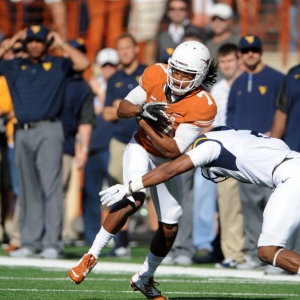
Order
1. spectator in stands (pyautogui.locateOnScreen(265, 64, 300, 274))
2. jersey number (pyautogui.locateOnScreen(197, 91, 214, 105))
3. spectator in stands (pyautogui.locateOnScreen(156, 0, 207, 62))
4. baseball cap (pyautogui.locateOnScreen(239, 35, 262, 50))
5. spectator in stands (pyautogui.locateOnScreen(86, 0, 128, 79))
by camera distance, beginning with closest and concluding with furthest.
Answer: jersey number (pyautogui.locateOnScreen(197, 91, 214, 105)) → spectator in stands (pyautogui.locateOnScreen(265, 64, 300, 274)) → baseball cap (pyautogui.locateOnScreen(239, 35, 262, 50)) → spectator in stands (pyautogui.locateOnScreen(156, 0, 207, 62)) → spectator in stands (pyautogui.locateOnScreen(86, 0, 128, 79))

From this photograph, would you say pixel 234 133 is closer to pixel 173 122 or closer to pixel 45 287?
pixel 173 122

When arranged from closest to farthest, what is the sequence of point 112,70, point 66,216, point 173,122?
point 173,122, point 112,70, point 66,216

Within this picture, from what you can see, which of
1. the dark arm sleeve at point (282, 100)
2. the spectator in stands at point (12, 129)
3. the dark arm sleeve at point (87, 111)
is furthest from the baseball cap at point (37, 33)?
the dark arm sleeve at point (282, 100)

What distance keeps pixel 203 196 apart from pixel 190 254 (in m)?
1.48

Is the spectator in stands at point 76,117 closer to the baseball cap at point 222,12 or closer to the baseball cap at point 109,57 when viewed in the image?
the baseball cap at point 109,57

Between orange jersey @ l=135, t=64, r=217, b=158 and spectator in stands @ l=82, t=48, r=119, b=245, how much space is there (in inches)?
175

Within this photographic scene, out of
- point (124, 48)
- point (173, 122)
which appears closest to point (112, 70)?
point (124, 48)

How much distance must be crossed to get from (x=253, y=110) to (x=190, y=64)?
8.69 feet

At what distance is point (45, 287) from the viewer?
7.00 metres

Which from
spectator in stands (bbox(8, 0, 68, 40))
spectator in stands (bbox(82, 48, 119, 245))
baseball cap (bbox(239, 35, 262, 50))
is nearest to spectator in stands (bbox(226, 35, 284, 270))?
baseball cap (bbox(239, 35, 262, 50))

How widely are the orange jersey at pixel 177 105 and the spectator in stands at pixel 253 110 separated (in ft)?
7.71

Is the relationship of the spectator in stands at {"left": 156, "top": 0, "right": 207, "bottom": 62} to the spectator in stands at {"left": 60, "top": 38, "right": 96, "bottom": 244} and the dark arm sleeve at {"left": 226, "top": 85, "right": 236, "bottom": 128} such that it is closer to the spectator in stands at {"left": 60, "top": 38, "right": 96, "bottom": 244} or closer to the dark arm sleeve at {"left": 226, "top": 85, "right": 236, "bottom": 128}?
the spectator in stands at {"left": 60, "top": 38, "right": 96, "bottom": 244}

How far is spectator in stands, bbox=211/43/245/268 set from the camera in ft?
30.9

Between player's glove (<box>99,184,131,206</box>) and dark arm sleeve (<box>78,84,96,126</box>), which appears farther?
dark arm sleeve (<box>78,84,96,126</box>)
